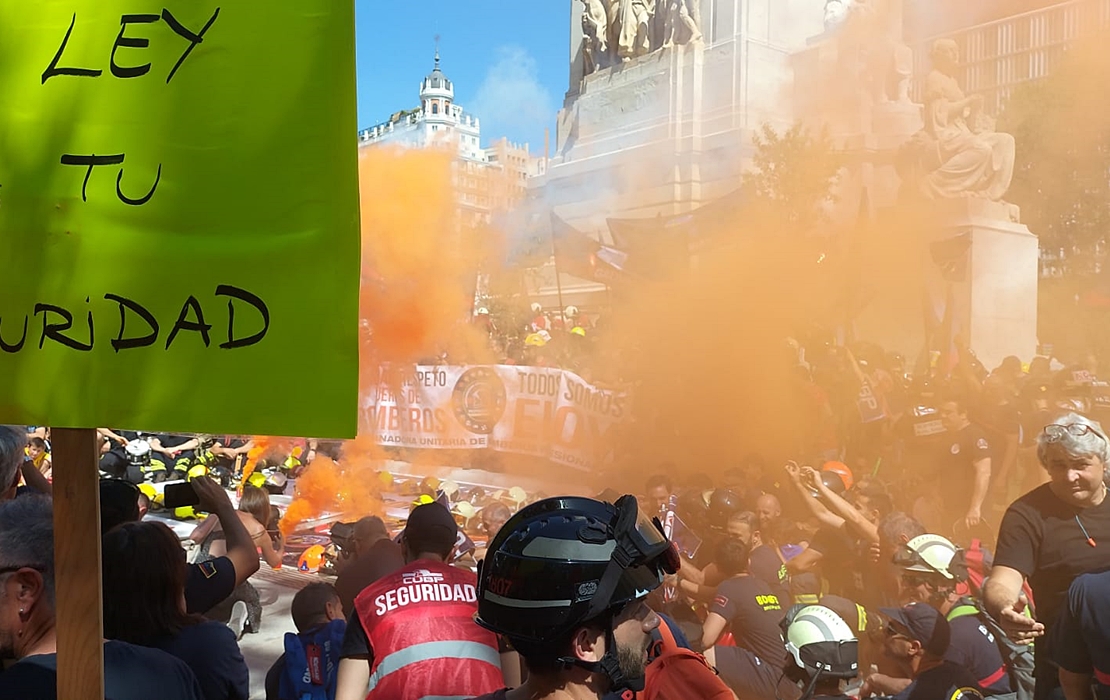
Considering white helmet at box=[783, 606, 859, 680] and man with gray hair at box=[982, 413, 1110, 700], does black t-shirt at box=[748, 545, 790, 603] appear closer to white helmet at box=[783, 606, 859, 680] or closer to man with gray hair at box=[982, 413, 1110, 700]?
man with gray hair at box=[982, 413, 1110, 700]

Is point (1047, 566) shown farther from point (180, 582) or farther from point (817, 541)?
point (180, 582)

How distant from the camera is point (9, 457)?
2.71m

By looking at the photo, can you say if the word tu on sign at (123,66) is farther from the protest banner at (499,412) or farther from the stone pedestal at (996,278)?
the protest banner at (499,412)

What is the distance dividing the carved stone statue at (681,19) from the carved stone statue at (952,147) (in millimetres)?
2179

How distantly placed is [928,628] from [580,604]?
249 centimetres

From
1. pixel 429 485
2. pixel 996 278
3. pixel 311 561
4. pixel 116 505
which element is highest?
pixel 996 278

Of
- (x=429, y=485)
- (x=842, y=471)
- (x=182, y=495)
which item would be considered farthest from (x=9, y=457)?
(x=429, y=485)

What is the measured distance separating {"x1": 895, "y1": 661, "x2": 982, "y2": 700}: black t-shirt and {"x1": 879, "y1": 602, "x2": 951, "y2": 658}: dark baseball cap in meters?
0.07

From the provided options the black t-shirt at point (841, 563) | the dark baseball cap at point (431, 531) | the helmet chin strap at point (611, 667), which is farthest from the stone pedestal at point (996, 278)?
the helmet chin strap at point (611, 667)

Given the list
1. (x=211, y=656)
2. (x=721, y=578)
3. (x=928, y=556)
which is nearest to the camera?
(x=211, y=656)

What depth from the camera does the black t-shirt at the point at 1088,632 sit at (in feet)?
11.4

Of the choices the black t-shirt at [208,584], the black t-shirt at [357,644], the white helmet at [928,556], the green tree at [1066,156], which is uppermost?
the green tree at [1066,156]

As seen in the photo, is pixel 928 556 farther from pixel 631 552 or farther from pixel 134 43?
pixel 134 43

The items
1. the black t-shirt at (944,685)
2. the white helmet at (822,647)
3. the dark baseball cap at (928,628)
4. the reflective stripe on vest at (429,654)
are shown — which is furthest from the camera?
the dark baseball cap at (928,628)
